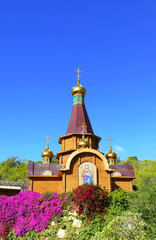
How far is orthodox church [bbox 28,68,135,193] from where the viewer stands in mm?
15609

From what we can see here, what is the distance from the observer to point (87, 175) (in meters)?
15.7

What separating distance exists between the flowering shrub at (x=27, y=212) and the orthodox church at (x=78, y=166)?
239 centimetres

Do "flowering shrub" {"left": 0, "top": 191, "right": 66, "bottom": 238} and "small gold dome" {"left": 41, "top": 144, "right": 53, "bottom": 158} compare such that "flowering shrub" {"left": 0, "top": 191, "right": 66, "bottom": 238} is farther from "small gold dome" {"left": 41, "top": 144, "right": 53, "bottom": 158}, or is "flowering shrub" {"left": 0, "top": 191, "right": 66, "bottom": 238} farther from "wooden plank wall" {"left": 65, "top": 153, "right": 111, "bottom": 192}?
"small gold dome" {"left": 41, "top": 144, "right": 53, "bottom": 158}

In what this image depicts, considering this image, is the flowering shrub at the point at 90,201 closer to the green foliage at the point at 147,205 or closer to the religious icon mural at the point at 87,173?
the green foliage at the point at 147,205

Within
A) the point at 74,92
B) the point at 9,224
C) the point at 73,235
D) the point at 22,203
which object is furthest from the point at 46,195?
the point at 74,92

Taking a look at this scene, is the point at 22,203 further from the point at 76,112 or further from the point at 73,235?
the point at 76,112

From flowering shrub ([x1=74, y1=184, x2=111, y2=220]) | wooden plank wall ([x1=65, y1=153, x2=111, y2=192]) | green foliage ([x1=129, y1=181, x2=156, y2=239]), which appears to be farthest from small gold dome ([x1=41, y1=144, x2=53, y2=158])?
green foliage ([x1=129, y1=181, x2=156, y2=239])

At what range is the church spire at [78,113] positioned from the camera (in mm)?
20542

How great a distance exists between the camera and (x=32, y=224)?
11.6 metres

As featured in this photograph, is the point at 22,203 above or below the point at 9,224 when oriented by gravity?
above

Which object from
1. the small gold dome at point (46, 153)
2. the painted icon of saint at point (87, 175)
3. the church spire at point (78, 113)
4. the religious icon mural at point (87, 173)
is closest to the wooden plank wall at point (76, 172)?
the religious icon mural at point (87, 173)

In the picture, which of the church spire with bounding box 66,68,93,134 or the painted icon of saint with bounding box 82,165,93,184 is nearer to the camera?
the painted icon of saint with bounding box 82,165,93,184

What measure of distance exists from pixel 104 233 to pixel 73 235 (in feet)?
11.8

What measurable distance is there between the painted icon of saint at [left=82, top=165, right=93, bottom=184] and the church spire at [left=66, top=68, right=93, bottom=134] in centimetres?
484
